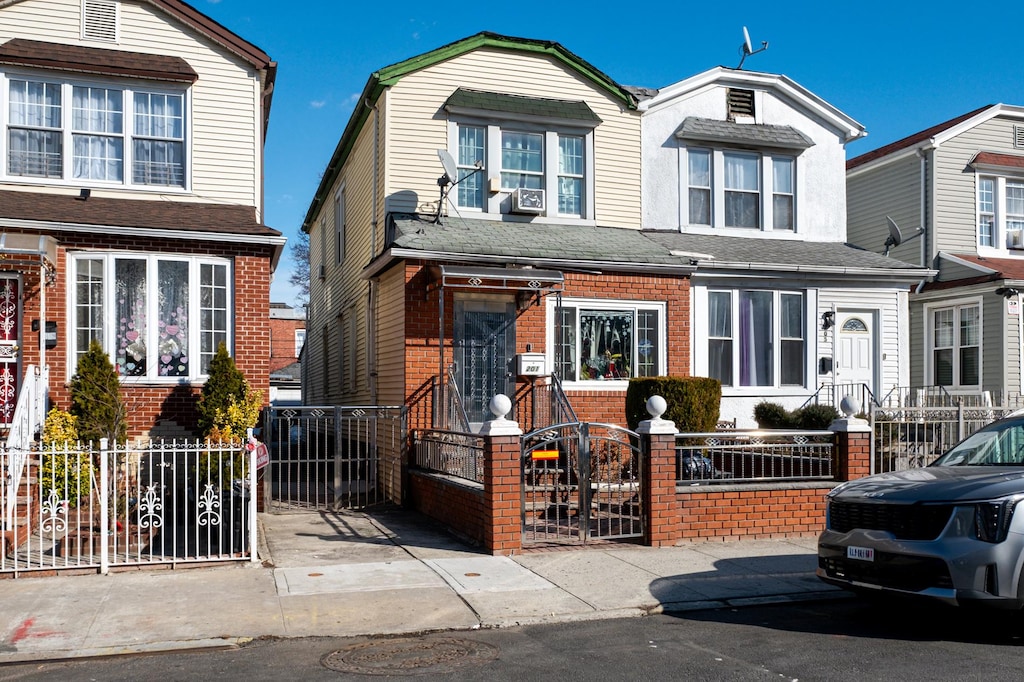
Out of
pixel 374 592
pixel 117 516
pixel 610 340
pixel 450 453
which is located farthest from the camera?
pixel 610 340

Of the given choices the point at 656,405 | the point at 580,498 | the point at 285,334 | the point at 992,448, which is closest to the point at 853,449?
the point at 656,405

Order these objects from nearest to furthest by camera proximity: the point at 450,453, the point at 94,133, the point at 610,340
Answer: the point at 450,453 < the point at 94,133 < the point at 610,340

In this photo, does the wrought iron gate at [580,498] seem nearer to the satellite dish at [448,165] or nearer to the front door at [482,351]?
the front door at [482,351]

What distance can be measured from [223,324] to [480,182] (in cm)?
506

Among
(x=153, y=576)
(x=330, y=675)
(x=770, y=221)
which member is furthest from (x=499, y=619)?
(x=770, y=221)

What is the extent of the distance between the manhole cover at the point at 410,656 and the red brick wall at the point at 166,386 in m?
7.20

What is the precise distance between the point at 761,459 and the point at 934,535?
5.37 m

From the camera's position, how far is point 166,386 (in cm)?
1350

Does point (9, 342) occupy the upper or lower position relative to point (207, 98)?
lower

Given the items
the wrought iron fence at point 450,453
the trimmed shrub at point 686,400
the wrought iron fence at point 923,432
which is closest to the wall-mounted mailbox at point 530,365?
the trimmed shrub at point 686,400

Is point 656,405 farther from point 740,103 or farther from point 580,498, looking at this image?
point 740,103

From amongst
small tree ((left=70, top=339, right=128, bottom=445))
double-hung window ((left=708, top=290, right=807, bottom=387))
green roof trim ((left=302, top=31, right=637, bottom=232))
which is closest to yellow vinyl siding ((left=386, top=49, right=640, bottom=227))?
green roof trim ((left=302, top=31, right=637, bottom=232))

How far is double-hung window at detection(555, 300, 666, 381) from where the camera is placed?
616 inches

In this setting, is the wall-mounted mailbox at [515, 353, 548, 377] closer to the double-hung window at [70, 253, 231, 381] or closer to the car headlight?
the double-hung window at [70, 253, 231, 381]
